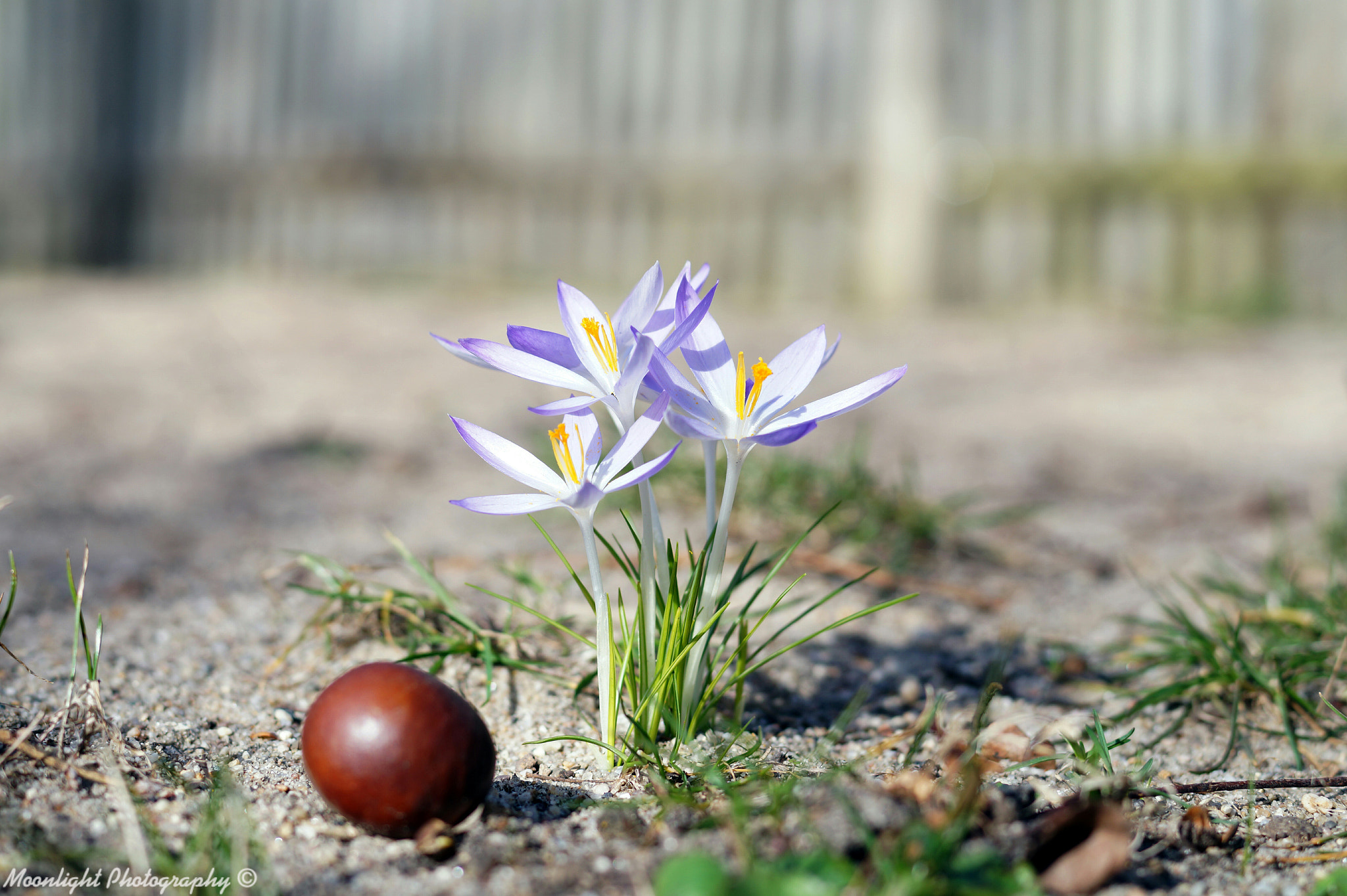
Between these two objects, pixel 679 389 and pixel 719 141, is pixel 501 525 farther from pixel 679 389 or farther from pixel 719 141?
pixel 719 141

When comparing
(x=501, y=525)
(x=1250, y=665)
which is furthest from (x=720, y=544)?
(x=501, y=525)

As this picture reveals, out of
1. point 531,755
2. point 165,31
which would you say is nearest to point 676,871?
point 531,755

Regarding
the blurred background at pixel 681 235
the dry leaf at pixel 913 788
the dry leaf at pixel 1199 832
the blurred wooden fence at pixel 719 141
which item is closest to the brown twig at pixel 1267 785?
the dry leaf at pixel 1199 832

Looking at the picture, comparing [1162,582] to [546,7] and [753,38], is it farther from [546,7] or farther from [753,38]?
[546,7]

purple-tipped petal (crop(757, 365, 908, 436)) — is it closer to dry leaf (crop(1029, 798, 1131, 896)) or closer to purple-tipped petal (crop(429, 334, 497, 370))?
purple-tipped petal (crop(429, 334, 497, 370))

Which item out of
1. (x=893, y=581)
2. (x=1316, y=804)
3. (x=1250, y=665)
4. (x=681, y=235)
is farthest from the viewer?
(x=681, y=235)

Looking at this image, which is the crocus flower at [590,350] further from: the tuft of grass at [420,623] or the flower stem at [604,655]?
the tuft of grass at [420,623]

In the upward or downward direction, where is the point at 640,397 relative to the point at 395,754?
upward
